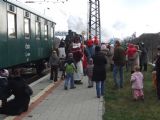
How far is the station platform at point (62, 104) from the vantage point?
1237 centimetres

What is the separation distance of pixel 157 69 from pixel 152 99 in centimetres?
97

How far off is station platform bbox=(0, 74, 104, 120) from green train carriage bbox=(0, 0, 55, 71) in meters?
1.43

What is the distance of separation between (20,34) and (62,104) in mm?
5080

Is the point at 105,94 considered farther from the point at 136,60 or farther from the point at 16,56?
the point at 136,60

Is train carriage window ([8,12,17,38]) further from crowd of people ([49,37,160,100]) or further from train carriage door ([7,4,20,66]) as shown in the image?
crowd of people ([49,37,160,100])

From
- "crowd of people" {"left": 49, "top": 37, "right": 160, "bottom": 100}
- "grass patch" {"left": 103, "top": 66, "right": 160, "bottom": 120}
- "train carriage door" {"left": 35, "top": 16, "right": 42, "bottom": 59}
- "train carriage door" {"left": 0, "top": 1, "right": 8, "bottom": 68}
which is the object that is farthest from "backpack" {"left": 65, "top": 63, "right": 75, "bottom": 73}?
"train carriage door" {"left": 35, "top": 16, "right": 42, "bottom": 59}

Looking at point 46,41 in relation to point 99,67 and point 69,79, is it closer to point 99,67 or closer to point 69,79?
point 69,79

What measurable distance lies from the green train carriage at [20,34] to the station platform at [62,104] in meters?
1.43

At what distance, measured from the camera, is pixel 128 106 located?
14477mm

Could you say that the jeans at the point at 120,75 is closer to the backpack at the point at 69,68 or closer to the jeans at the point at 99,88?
the backpack at the point at 69,68

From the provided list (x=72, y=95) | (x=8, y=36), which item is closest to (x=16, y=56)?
(x=8, y=36)

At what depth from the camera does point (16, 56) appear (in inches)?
711

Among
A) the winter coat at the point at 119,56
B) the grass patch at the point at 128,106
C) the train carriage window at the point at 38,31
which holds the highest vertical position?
the train carriage window at the point at 38,31

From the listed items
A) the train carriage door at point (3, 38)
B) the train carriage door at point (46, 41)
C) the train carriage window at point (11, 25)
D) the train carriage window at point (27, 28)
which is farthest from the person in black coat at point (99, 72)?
the train carriage door at point (46, 41)
